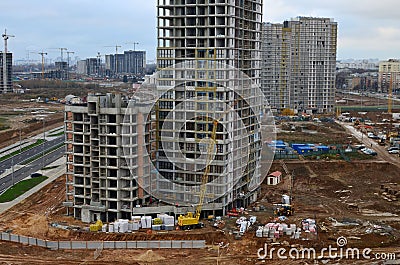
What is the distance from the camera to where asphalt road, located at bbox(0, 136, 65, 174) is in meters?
41.0

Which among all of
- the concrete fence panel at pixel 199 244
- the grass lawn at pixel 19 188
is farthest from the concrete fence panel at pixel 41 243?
the grass lawn at pixel 19 188

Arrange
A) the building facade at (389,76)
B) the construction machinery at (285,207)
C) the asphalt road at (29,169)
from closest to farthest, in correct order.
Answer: the construction machinery at (285,207), the asphalt road at (29,169), the building facade at (389,76)

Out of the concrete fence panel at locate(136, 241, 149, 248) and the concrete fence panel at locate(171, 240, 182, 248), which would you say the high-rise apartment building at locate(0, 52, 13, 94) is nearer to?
the concrete fence panel at locate(136, 241, 149, 248)

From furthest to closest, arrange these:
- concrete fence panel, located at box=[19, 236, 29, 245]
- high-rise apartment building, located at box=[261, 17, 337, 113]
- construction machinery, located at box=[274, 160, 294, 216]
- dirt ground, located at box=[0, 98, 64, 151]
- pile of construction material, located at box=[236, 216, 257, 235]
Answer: high-rise apartment building, located at box=[261, 17, 337, 113], dirt ground, located at box=[0, 98, 64, 151], construction machinery, located at box=[274, 160, 294, 216], pile of construction material, located at box=[236, 216, 257, 235], concrete fence panel, located at box=[19, 236, 29, 245]

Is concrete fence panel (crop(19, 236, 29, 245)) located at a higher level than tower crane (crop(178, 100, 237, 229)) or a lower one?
lower

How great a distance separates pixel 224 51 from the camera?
27203 millimetres

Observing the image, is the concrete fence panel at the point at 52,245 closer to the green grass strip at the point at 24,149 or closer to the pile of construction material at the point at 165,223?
the pile of construction material at the point at 165,223

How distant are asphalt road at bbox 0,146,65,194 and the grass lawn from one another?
0.50 meters

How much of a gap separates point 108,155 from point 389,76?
365 feet

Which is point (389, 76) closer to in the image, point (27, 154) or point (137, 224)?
point (27, 154)

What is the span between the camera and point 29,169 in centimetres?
3969

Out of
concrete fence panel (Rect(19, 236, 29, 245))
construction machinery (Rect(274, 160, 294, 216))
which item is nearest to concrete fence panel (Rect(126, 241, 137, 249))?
A: concrete fence panel (Rect(19, 236, 29, 245))

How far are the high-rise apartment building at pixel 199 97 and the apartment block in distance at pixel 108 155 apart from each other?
54.1 inches

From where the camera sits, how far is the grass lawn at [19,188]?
1237 inches
